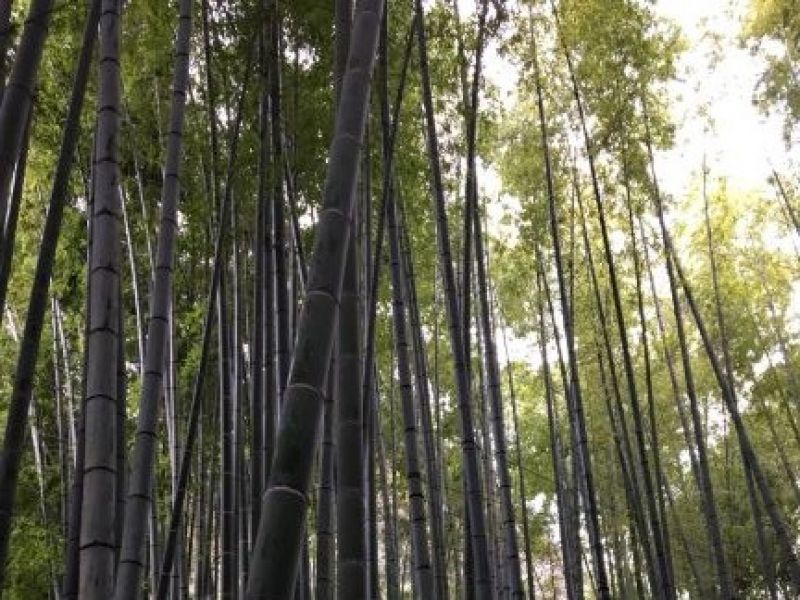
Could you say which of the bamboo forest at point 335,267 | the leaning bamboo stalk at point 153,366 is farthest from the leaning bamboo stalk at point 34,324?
the leaning bamboo stalk at point 153,366

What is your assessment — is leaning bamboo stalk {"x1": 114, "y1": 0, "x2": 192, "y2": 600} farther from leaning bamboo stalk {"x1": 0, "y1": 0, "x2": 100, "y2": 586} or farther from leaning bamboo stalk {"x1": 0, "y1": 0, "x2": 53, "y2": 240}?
leaning bamboo stalk {"x1": 0, "y1": 0, "x2": 53, "y2": 240}

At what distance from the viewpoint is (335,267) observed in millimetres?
1643

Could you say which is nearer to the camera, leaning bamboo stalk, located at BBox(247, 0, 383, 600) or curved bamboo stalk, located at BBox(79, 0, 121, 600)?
leaning bamboo stalk, located at BBox(247, 0, 383, 600)

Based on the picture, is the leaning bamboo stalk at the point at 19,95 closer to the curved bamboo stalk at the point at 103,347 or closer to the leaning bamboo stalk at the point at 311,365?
the curved bamboo stalk at the point at 103,347

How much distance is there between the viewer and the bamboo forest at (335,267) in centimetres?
225

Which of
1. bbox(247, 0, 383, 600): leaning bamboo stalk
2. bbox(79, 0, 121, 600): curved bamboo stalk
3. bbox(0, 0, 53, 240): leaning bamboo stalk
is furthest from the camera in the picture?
bbox(0, 0, 53, 240): leaning bamboo stalk

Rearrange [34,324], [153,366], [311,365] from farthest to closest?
[153,366], [34,324], [311,365]

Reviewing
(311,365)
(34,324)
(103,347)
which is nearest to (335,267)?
(311,365)

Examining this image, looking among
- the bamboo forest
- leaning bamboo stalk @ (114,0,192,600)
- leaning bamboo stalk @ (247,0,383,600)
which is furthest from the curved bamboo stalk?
leaning bamboo stalk @ (247,0,383,600)

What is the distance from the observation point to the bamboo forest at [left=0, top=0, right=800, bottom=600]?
7.39 ft

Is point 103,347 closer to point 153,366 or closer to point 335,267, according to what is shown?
point 153,366

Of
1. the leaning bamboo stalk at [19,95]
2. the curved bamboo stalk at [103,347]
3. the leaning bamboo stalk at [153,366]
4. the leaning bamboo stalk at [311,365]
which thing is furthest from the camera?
the leaning bamboo stalk at [153,366]

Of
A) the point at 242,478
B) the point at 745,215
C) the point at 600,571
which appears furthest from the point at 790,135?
the point at 242,478

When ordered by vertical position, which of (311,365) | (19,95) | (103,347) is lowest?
(311,365)
